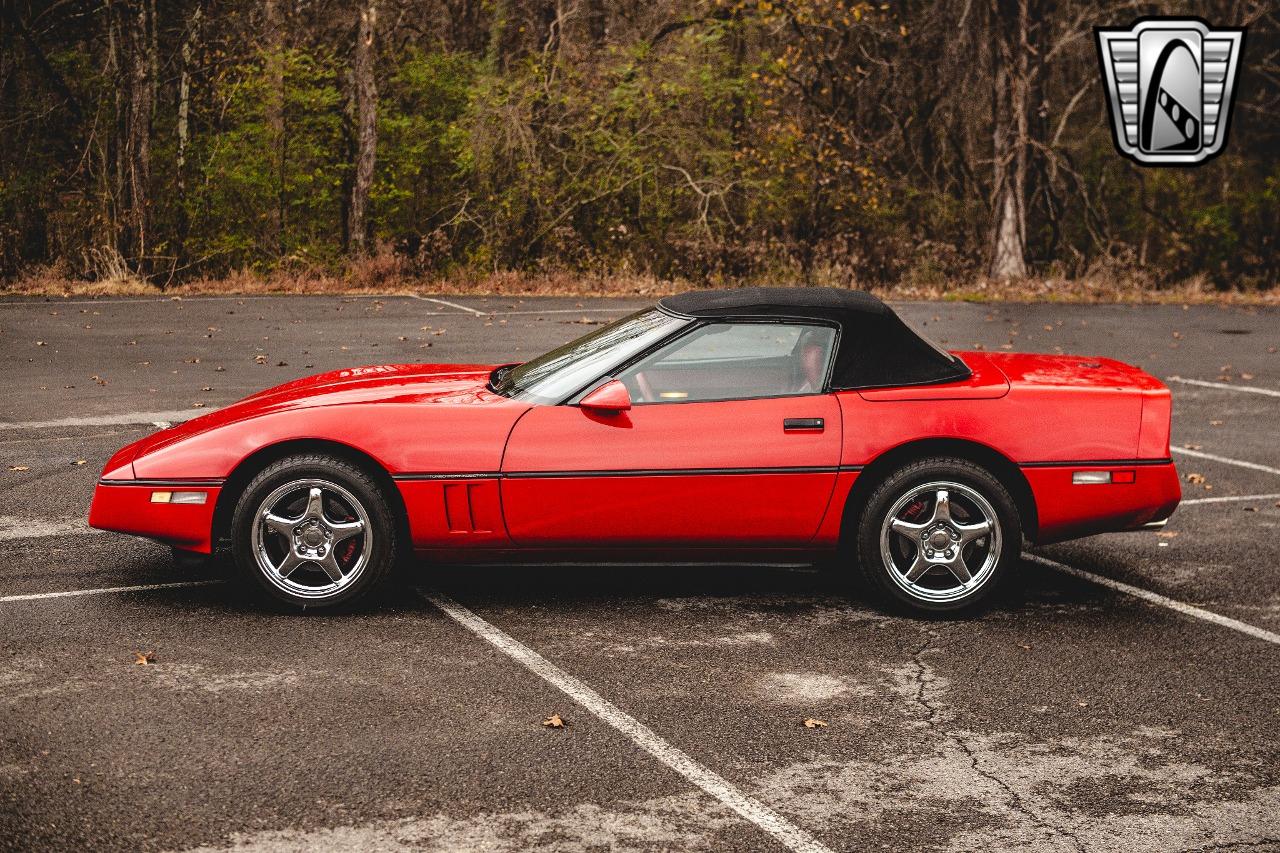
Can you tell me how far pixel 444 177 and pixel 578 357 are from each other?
22.9m

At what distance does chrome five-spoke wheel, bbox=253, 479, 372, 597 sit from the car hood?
40 cm

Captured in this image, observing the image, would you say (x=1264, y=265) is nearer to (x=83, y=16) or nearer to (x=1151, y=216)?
(x=1151, y=216)

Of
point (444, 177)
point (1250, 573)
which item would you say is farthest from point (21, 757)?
point (444, 177)

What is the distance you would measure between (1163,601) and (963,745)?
7.32 feet

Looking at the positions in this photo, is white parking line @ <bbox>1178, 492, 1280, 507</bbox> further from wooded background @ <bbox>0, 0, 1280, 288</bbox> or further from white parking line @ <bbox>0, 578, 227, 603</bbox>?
wooded background @ <bbox>0, 0, 1280, 288</bbox>

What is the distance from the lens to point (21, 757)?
14.3 feet

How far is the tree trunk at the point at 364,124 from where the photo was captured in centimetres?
2750

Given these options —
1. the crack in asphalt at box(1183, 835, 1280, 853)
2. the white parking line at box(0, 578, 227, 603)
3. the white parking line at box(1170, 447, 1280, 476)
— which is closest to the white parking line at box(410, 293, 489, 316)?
the white parking line at box(1170, 447, 1280, 476)

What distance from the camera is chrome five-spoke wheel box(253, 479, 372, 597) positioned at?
5824 mm

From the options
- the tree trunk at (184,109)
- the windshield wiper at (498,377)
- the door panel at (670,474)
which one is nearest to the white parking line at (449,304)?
the tree trunk at (184,109)

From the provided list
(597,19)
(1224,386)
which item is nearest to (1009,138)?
(597,19)

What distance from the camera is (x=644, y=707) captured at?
4.95 metres

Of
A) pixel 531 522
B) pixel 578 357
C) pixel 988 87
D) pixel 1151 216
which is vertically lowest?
pixel 531 522

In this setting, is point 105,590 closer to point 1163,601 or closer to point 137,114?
point 1163,601
